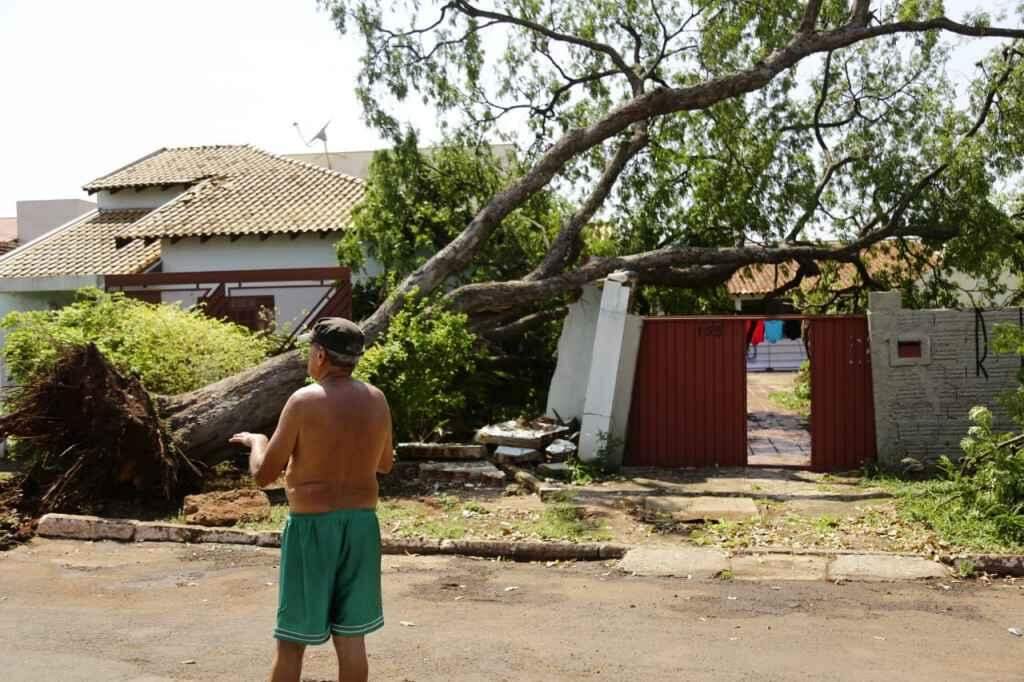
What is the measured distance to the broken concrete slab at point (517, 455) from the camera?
40.8 ft

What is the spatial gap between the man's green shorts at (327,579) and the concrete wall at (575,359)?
31.6ft

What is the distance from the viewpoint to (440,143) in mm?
17031

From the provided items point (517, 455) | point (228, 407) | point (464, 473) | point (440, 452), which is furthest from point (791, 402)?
point (228, 407)

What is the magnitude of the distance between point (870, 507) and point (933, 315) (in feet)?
11.2

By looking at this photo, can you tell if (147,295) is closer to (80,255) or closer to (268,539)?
(268,539)

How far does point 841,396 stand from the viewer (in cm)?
1295

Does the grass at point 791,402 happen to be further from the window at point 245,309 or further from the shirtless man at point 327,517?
the shirtless man at point 327,517

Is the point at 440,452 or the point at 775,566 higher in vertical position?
the point at 440,452

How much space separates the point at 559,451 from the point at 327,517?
8.50m

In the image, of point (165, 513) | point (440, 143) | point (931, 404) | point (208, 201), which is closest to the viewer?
point (165, 513)

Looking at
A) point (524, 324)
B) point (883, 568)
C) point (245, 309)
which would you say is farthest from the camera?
point (245, 309)

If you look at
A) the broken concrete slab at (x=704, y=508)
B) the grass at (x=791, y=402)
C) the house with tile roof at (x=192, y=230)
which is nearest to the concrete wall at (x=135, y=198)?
the house with tile roof at (x=192, y=230)

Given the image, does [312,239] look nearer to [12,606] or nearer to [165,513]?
[165,513]

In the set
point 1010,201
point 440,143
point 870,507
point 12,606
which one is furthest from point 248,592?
point 1010,201
